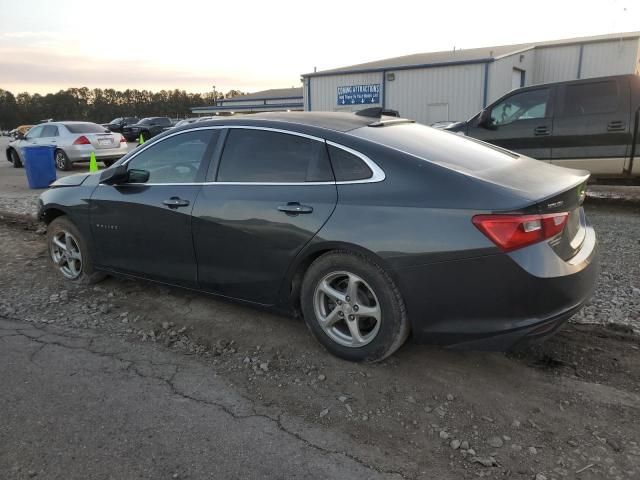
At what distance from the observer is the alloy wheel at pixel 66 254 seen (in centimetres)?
495

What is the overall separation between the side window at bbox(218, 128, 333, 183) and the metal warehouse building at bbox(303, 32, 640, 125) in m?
17.4

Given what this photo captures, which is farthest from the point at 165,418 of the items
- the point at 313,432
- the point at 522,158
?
the point at 522,158

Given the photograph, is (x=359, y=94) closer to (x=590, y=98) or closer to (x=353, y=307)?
(x=590, y=98)

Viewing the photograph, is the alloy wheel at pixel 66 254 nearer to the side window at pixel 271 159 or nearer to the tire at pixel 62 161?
the side window at pixel 271 159

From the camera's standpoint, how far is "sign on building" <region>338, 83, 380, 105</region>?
22.0 metres

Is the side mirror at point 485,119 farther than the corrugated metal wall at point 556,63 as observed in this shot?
No

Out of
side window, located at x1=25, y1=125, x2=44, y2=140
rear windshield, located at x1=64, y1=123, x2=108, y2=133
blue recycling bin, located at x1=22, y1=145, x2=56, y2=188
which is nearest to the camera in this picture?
blue recycling bin, located at x1=22, y1=145, x2=56, y2=188

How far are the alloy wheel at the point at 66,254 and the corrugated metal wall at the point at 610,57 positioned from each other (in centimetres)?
1991

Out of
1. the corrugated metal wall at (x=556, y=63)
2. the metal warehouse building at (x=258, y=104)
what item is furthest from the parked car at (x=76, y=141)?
the metal warehouse building at (x=258, y=104)

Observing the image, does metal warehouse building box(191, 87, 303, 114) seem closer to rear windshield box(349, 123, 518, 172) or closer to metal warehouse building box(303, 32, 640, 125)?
metal warehouse building box(303, 32, 640, 125)

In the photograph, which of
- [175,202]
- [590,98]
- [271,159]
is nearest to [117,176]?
[175,202]

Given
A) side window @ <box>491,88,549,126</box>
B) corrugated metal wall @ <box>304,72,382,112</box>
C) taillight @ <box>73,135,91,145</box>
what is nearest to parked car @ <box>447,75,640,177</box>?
side window @ <box>491,88,549,126</box>

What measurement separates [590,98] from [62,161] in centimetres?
1415

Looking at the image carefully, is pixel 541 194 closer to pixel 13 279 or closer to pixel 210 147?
pixel 210 147
